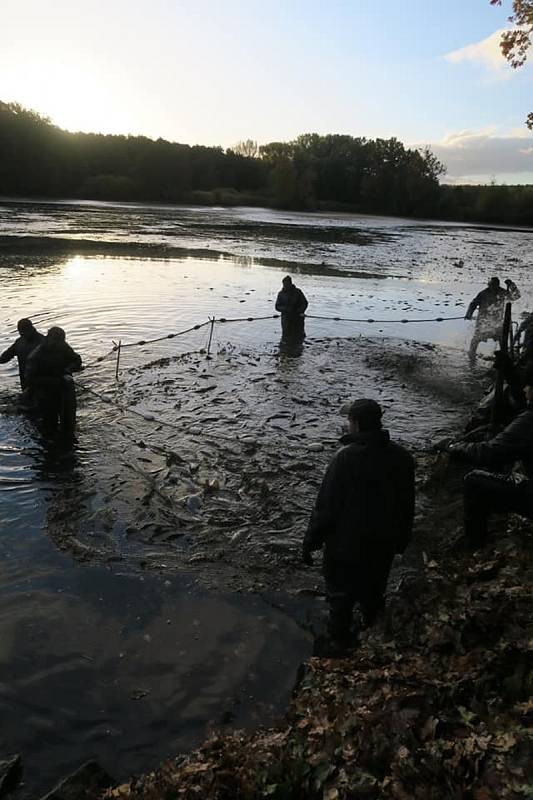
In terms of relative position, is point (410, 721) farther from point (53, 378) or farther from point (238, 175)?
point (238, 175)

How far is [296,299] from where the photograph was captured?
52.6 ft

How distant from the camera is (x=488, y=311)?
1652cm

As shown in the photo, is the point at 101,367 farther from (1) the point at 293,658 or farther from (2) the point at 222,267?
(2) the point at 222,267

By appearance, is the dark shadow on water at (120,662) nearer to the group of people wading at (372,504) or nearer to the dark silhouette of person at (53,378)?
the group of people wading at (372,504)

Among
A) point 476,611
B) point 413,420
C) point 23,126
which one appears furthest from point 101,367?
→ point 23,126

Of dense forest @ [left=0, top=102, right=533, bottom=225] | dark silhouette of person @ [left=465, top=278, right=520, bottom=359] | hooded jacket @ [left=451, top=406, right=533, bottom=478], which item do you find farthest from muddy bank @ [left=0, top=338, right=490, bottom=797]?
dense forest @ [left=0, top=102, right=533, bottom=225]

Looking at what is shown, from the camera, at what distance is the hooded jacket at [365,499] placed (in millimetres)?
4273

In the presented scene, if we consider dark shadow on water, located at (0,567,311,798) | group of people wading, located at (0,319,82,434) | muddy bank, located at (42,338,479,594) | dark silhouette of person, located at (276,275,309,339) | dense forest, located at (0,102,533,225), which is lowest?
dark shadow on water, located at (0,567,311,798)

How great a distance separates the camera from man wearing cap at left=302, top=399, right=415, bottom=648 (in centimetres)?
428

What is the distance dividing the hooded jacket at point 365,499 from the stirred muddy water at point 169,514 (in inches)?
47.8

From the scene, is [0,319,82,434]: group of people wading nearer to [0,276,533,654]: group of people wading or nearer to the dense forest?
[0,276,533,654]: group of people wading

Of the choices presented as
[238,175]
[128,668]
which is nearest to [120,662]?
[128,668]

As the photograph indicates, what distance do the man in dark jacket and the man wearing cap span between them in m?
1.18

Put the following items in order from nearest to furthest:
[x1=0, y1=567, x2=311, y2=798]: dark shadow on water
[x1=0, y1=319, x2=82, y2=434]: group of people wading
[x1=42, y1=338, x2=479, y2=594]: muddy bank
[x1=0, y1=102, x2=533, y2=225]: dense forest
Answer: [x1=0, y1=567, x2=311, y2=798]: dark shadow on water < [x1=42, y1=338, x2=479, y2=594]: muddy bank < [x1=0, y1=319, x2=82, y2=434]: group of people wading < [x1=0, y1=102, x2=533, y2=225]: dense forest
